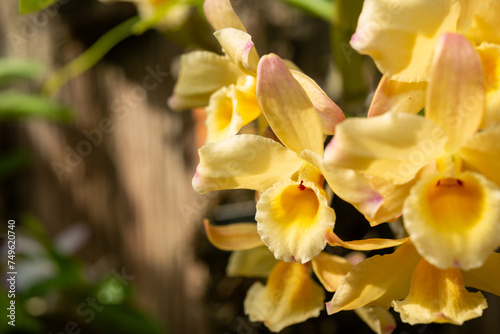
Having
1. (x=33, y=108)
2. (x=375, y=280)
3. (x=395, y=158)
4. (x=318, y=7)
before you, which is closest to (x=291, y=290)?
(x=375, y=280)

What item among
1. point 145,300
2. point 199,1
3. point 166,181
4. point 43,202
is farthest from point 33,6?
point 43,202

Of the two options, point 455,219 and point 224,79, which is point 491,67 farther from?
point 224,79

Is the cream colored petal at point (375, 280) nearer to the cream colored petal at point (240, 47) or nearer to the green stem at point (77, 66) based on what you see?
the cream colored petal at point (240, 47)

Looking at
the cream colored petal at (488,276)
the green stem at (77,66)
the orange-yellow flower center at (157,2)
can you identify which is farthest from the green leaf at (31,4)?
the green stem at (77,66)

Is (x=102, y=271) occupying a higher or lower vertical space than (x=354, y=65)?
lower

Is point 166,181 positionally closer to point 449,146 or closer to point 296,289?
point 296,289
